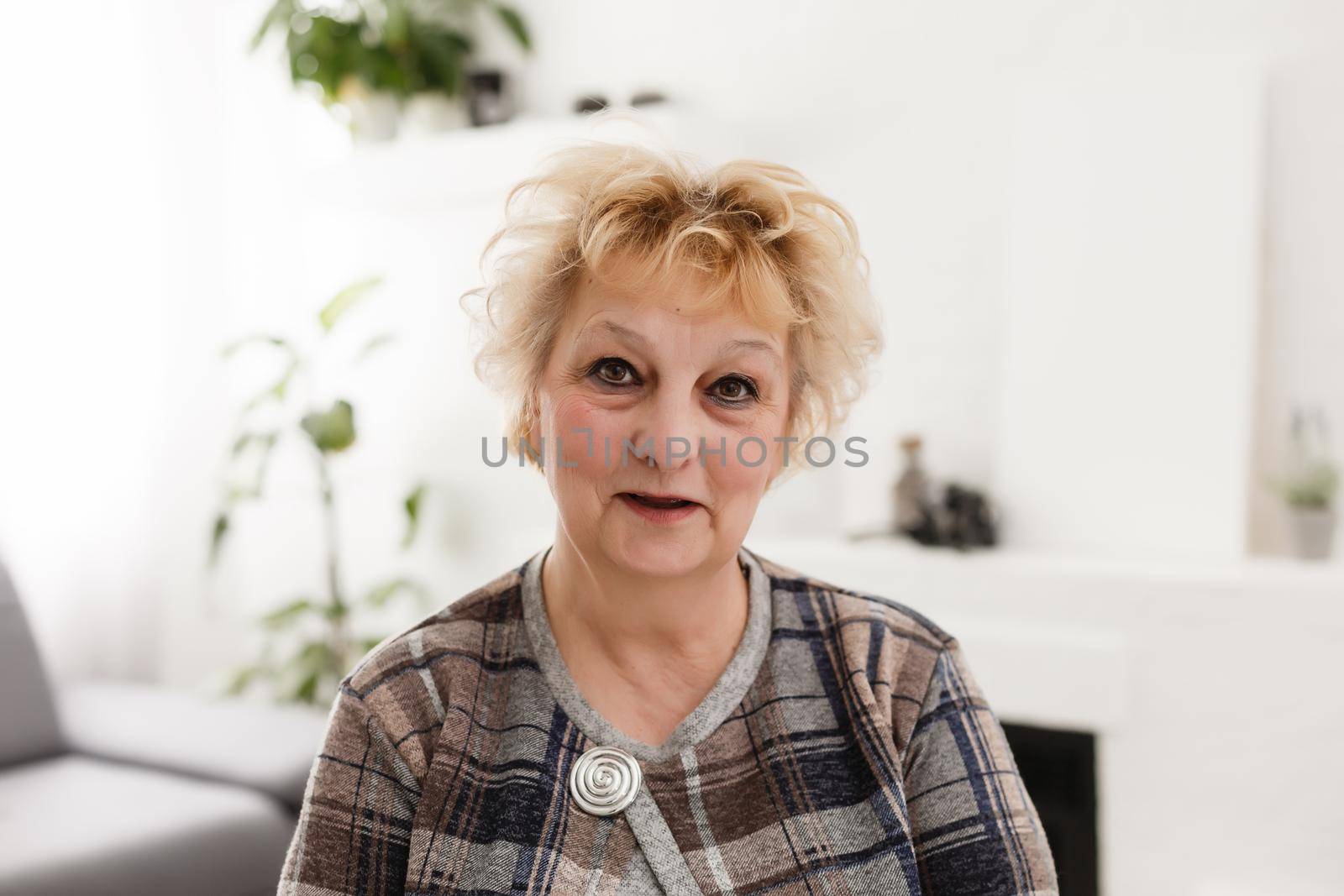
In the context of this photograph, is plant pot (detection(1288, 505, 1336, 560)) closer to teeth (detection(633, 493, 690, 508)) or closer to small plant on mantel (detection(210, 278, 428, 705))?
teeth (detection(633, 493, 690, 508))

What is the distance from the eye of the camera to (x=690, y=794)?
3.56ft

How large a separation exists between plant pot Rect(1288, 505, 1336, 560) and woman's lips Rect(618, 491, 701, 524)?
1882 millimetres

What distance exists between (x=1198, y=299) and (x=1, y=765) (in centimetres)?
284

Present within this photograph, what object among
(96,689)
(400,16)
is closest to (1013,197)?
(400,16)

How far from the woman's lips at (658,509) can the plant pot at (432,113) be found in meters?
2.58

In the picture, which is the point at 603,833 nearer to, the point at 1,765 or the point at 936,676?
the point at 936,676

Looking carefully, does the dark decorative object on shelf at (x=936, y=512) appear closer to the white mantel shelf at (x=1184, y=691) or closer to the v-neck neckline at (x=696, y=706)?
the white mantel shelf at (x=1184, y=691)

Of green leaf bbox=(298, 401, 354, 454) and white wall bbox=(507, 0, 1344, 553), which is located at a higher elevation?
white wall bbox=(507, 0, 1344, 553)

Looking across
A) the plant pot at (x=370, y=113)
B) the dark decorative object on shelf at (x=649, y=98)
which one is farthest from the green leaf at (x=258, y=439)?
the dark decorative object on shelf at (x=649, y=98)

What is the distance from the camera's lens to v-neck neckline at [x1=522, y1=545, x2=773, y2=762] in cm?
111


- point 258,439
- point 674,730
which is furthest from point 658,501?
point 258,439

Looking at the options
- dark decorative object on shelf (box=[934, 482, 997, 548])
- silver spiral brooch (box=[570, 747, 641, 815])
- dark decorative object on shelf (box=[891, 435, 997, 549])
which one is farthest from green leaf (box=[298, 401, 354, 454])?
silver spiral brooch (box=[570, 747, 641, 815])

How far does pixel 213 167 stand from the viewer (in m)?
3.83

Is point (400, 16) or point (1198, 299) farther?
point (400, 16)
